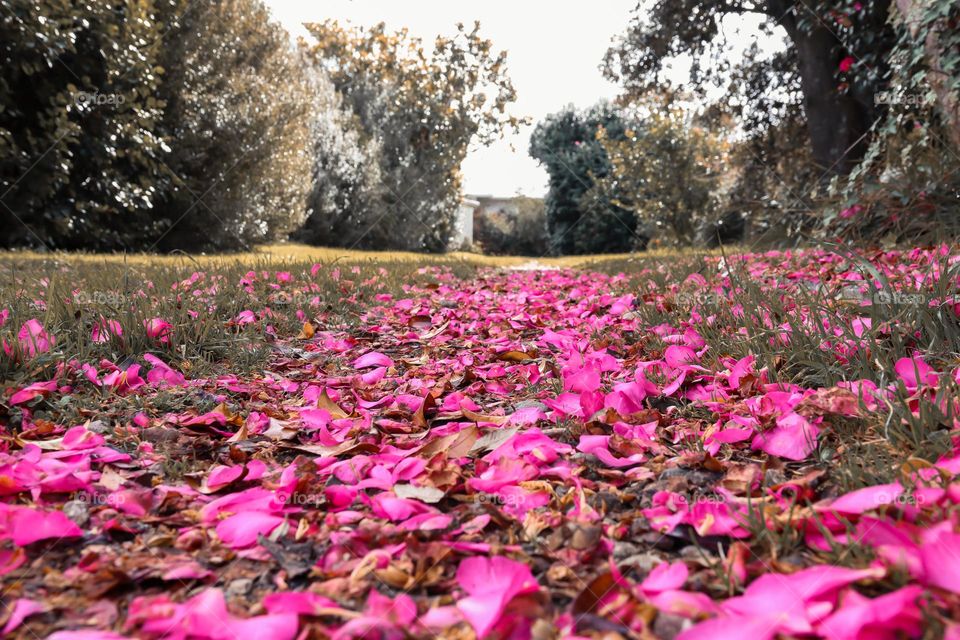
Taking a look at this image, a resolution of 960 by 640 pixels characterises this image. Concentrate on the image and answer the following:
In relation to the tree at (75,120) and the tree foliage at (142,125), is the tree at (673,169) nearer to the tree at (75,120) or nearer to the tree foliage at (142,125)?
the tree foliage at (142,125)

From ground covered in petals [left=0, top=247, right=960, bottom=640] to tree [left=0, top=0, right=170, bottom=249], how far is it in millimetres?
5751

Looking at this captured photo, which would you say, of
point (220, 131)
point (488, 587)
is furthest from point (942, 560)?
point (220, 131)

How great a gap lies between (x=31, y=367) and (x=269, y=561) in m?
1.36

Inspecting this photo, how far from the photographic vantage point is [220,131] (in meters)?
9.73

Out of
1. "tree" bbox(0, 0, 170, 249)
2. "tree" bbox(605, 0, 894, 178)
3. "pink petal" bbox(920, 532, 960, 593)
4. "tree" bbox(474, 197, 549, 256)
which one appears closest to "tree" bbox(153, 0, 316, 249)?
"tree" bbox(0, 0, 170, 249)

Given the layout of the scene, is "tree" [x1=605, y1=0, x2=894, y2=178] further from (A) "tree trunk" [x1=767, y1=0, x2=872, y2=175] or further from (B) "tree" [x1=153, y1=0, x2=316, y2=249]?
(B) "tree" [x1=153, y1=0, x2=316, y2=249]

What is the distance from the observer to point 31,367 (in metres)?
1.94

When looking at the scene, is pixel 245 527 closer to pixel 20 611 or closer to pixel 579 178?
pixel 20 611

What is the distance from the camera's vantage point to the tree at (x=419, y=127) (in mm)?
16781

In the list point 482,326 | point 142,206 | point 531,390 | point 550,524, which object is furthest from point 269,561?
point 142,206

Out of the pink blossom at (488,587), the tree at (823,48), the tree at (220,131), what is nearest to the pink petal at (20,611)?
the pink blossom at (488,587)

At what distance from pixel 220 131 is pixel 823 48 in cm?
822

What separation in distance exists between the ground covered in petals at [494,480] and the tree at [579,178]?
685 inches

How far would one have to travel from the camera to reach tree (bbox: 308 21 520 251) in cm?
1678
